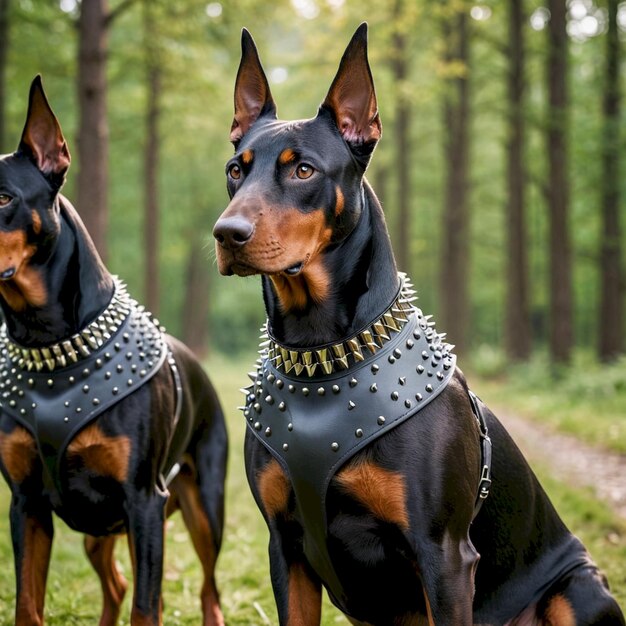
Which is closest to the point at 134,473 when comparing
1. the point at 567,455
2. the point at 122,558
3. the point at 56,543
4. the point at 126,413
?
the point at 126,413

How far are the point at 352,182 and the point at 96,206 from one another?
645 centimetres

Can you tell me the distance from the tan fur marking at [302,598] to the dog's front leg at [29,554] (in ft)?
4.73

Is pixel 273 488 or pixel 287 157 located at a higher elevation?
pixel 287 157

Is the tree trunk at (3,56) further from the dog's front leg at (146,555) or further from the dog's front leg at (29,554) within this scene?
the dog's front leg at (146,555)

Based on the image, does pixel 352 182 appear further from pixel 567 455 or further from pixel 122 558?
pixel 567 455

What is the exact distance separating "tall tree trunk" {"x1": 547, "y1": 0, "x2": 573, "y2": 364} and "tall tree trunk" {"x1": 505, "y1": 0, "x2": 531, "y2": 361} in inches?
65.0

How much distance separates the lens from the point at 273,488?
10.3 ft

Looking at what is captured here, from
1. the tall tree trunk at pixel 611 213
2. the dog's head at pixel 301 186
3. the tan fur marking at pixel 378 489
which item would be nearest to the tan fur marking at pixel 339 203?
the dog's head at pixel 301 186

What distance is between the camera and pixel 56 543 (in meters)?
6.53

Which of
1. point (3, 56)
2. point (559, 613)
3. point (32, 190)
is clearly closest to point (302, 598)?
point (559, 613)

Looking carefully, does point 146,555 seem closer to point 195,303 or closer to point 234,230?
point 234,230

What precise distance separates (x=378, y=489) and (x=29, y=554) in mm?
1993

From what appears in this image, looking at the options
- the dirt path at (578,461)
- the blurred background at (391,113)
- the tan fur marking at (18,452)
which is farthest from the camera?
the blurred background at (391,113)

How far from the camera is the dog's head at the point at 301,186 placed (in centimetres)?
281
